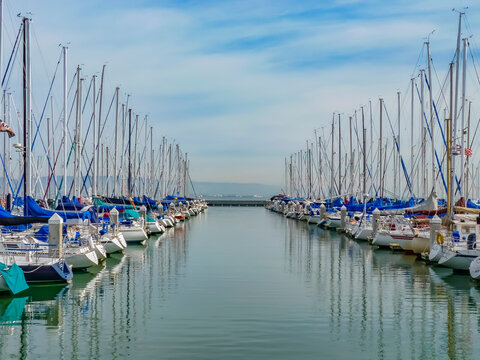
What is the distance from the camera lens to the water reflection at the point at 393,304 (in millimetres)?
18516

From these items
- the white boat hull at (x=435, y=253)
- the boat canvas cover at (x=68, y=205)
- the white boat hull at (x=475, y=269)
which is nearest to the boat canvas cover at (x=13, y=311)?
the boat canvas cover at (x=68, y=205)

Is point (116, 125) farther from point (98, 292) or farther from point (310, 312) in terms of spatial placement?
point (310, 312)

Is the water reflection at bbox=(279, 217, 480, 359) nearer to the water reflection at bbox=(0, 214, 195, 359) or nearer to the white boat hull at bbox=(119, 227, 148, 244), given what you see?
the water reflection at bbox=(0, 214, 195, 359)

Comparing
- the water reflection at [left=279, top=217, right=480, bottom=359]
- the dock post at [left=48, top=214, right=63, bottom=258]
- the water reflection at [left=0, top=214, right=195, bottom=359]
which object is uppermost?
the dock post at [left=48, top=214, right=63, bottom=258]

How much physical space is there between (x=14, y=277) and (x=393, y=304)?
50.8 feet

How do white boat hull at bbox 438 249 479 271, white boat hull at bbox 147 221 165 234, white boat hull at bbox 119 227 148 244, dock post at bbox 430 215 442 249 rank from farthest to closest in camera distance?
white boat hull at bbox 147 221 165 234
white boat hull at bbox 119 227 148 244
dock post at bbox 430 215 442 249
white boat hull at bbox 438 249 479 271

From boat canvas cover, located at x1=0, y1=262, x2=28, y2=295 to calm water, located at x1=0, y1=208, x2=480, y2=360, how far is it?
0.46 meters

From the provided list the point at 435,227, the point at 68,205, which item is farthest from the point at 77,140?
the point at 435,227

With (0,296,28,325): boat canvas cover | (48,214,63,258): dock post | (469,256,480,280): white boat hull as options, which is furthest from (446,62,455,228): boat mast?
(0,296,28,325): boat canvas cover

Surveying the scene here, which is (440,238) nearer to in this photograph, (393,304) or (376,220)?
(393,304)

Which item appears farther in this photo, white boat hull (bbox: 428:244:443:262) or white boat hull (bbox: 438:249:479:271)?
white boat hull (bbox: 428:244:443:262)

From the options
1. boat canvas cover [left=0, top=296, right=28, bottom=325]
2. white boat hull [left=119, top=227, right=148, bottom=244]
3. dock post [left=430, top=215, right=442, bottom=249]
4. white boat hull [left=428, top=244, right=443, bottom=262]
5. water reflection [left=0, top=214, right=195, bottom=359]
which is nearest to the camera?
water reflection [left=0, top=214, right=195, bottom=359]

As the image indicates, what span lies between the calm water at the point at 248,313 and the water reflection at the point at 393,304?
0.05 metres

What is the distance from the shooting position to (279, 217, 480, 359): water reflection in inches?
729
